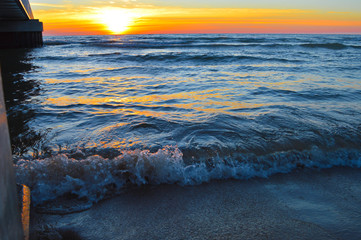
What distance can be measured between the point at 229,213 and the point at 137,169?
1.01 meters

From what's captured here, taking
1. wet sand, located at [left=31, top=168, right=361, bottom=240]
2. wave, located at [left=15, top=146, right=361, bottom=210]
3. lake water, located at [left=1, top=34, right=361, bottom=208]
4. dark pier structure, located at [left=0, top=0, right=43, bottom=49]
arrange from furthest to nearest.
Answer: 1. dark pier structure, located at [left=0, top=0, right=43, bottom=49]
2. lake water, located at [left=1, top=34, right=361, bottom=208]
3. wave, located at [left=15, top=146, right=361, bottom=210]
4. wet sand, located at [left=31, top=168, right=361, bottom=240]

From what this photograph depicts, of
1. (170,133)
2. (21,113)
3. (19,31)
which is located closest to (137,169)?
(170,133)

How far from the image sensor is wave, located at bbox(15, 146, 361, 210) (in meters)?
2.35

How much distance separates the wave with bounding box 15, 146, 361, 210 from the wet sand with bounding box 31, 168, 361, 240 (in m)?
0.14

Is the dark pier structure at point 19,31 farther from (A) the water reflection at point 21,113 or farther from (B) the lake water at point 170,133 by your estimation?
(B) the lake water at point 170,133

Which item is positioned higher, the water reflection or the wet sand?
the water reflection

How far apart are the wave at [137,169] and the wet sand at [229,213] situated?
0.14 metres

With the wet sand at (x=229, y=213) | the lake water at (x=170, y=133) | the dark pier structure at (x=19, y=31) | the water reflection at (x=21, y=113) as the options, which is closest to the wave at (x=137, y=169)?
the lake water at (x=170, y=133)

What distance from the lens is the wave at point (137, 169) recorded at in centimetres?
235

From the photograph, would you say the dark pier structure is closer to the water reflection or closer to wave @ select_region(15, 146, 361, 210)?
the water reflection

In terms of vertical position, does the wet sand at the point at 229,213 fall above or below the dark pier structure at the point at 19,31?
below

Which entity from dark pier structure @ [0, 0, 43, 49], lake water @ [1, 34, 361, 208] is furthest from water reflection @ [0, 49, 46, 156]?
dark pier structure @ [0, 0, 43, 49]

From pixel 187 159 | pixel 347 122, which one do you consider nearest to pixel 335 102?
pixel 347 122

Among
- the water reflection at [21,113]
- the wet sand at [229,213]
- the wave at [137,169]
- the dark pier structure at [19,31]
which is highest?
the dark pier structure at [19,31]
